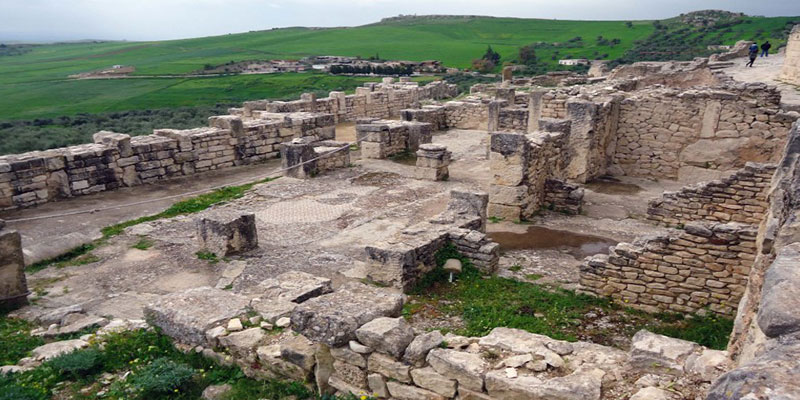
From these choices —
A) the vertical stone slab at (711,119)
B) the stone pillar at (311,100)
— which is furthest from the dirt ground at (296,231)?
the stone pillar at (311,100)

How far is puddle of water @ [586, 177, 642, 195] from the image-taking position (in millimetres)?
13820

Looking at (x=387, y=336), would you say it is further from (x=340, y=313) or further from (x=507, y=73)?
(x=507, y=73)

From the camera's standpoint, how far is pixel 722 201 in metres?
11.0

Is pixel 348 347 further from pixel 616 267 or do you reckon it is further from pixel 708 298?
pixel 708 298

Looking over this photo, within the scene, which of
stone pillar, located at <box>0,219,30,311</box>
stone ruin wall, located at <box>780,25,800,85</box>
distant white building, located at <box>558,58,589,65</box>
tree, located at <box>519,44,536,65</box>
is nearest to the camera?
stone pillar, located at <box>0,219,30,311</box>

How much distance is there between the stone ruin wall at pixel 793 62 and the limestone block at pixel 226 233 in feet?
69.1

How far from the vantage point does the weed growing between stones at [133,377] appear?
501cm

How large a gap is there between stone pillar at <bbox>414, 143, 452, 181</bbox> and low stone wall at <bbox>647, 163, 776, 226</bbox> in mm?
5307

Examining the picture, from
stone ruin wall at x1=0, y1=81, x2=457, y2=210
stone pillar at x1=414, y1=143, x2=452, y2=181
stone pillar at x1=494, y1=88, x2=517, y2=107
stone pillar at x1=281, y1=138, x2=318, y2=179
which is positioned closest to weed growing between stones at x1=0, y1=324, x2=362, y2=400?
stone ruin wall at x1=0, y1=81, x2=457, y2=210

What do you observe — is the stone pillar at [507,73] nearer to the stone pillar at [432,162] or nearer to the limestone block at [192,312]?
the stone pillar at [432,162]

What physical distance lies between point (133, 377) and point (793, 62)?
24886 millimetres

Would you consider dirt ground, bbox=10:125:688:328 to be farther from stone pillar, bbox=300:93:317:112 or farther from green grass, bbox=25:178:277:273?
stone pillar, bbox=300:93:317:112

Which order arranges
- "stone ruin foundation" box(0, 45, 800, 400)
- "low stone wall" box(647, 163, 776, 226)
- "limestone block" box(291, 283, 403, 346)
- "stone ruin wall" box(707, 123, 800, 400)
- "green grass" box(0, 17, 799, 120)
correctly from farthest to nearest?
"green grass" box(0, 17, 799, 120)
"low stone wall" box(647, 163, 776, 226)
"limestone block" box(291, 283, 403, 346)
"stone ruin foundation" box(0, 45, 800, 400)
"stone ruin wall" box(707, 123, 800, 400)

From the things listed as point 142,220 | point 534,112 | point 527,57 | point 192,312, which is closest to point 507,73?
point 534,112
